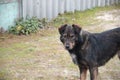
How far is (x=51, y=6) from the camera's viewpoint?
42.4ft

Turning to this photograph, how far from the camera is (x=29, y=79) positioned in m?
7.79

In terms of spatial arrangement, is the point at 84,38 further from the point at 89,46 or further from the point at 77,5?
the point at 77,5

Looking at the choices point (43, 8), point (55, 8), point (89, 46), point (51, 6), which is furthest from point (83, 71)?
point (55, 8)

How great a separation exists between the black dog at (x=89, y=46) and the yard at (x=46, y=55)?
875 mm

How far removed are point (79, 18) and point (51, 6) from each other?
1.06 meters

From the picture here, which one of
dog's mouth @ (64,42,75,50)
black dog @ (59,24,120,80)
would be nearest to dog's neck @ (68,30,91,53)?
black dog @ (59,24,120,80)

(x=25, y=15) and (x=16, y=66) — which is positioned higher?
(x=25, y=15)

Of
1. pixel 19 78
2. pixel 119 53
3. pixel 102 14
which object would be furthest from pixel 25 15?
pixel 119 53

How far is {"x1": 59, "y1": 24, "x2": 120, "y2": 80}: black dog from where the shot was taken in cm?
656

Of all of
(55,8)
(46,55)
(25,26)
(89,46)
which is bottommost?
(46,55)

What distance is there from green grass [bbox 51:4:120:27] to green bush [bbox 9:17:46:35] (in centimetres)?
82

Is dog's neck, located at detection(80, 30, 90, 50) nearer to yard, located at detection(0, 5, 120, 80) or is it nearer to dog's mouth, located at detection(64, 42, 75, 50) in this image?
→ dog's mouth, located at detection(64, 42, 75, 50)

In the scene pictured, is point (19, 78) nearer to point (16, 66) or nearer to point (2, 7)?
point (16, 66)

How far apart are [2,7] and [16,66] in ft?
10.5
